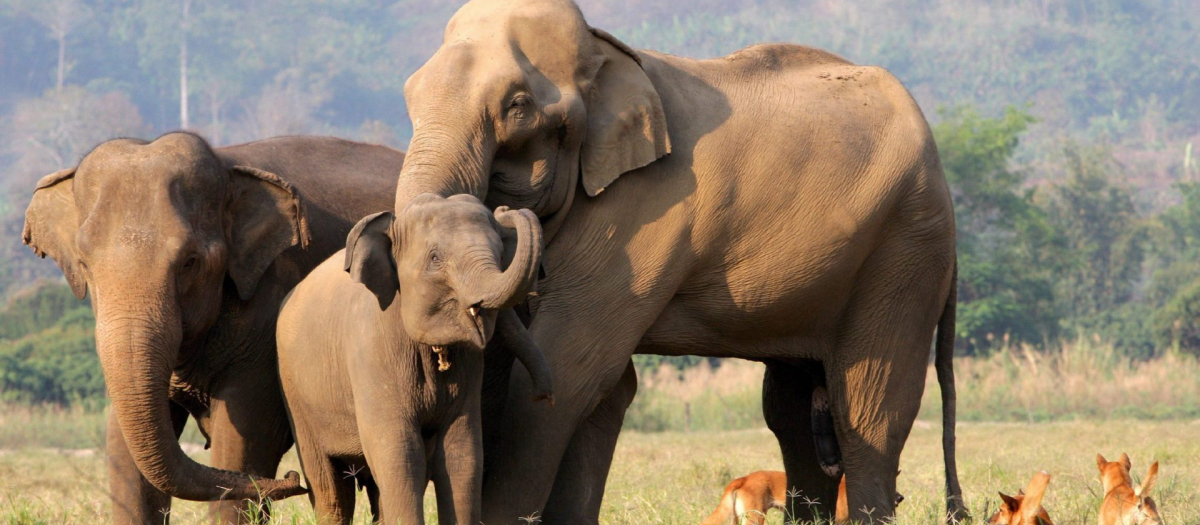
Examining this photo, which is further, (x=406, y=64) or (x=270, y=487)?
(x=406, y=64)

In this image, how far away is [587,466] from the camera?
17.4ft

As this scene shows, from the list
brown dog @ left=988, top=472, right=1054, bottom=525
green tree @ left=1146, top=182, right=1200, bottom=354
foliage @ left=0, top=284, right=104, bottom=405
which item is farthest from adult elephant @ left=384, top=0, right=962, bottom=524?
foliage @ left=0, top=284, right=104, bottom=405

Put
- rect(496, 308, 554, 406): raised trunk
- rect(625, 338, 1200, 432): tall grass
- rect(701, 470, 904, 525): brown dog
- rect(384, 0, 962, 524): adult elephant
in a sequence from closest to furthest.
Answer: rect(496, 308, 554, 406): raised trunk, rect(384, 0, 962, 524): adult elephant, rect(701, 470, 904, 525): brown dog, rect(625, 338, 1200, 432): tall grass

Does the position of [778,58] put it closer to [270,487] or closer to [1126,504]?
[1126,504]

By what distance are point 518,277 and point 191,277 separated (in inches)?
61.0

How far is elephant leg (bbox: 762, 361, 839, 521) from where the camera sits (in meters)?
5.93

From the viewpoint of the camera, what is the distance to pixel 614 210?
484 centimetres

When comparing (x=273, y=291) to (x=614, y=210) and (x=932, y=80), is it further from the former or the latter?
(x=932, y=80)

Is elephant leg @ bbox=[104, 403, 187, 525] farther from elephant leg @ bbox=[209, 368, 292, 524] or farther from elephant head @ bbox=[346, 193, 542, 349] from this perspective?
elephant head @ bbox=[346, 193, 542, 349]

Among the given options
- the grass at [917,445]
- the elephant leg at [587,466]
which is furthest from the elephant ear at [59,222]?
the elephant leg at [587,466]

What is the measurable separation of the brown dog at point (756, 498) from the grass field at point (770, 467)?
14 cm

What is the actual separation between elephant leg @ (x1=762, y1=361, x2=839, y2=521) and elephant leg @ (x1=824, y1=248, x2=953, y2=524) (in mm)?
453

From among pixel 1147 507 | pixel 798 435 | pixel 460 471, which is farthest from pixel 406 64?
pixel 460 471

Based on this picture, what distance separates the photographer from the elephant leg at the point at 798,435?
5.93 m
